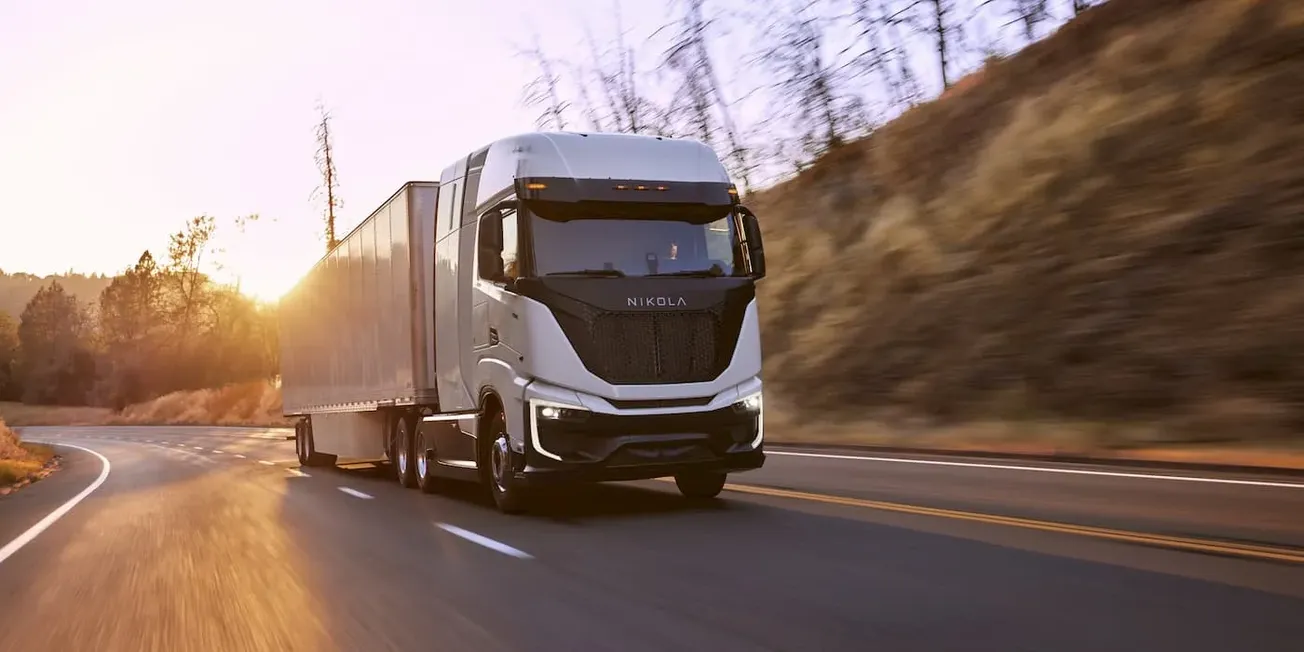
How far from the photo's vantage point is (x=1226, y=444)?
14.7 meters

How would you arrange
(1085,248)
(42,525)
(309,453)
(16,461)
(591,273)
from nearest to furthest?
(591,273), (42,525), (1085,248), (309,453), (16,461)

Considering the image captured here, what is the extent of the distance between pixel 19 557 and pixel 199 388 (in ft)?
303

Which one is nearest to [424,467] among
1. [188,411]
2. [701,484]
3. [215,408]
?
[701,484]

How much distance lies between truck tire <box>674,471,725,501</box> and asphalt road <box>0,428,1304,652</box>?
0.28m

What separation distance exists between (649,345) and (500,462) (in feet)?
6.25

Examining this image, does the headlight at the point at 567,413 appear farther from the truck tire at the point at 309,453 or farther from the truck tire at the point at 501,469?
the truck tire at the point at 309,453

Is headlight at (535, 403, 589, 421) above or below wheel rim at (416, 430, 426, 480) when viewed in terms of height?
above

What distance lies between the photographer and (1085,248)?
20.5 metres

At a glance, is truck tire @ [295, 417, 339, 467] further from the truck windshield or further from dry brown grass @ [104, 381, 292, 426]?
dry brown grass @ [104, 381, 292, 426]

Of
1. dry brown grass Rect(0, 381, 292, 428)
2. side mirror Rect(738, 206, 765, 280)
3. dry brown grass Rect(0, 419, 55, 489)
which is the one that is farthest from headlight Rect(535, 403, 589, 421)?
dry brown grass Rect(0, 381, 292, 428)

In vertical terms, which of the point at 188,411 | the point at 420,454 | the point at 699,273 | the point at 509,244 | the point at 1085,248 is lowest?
the point at 420,454

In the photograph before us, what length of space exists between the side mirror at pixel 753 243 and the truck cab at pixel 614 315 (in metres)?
0.02

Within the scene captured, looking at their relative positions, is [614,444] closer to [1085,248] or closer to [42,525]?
[42,525]

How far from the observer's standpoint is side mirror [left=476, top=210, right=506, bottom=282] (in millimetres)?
10609
